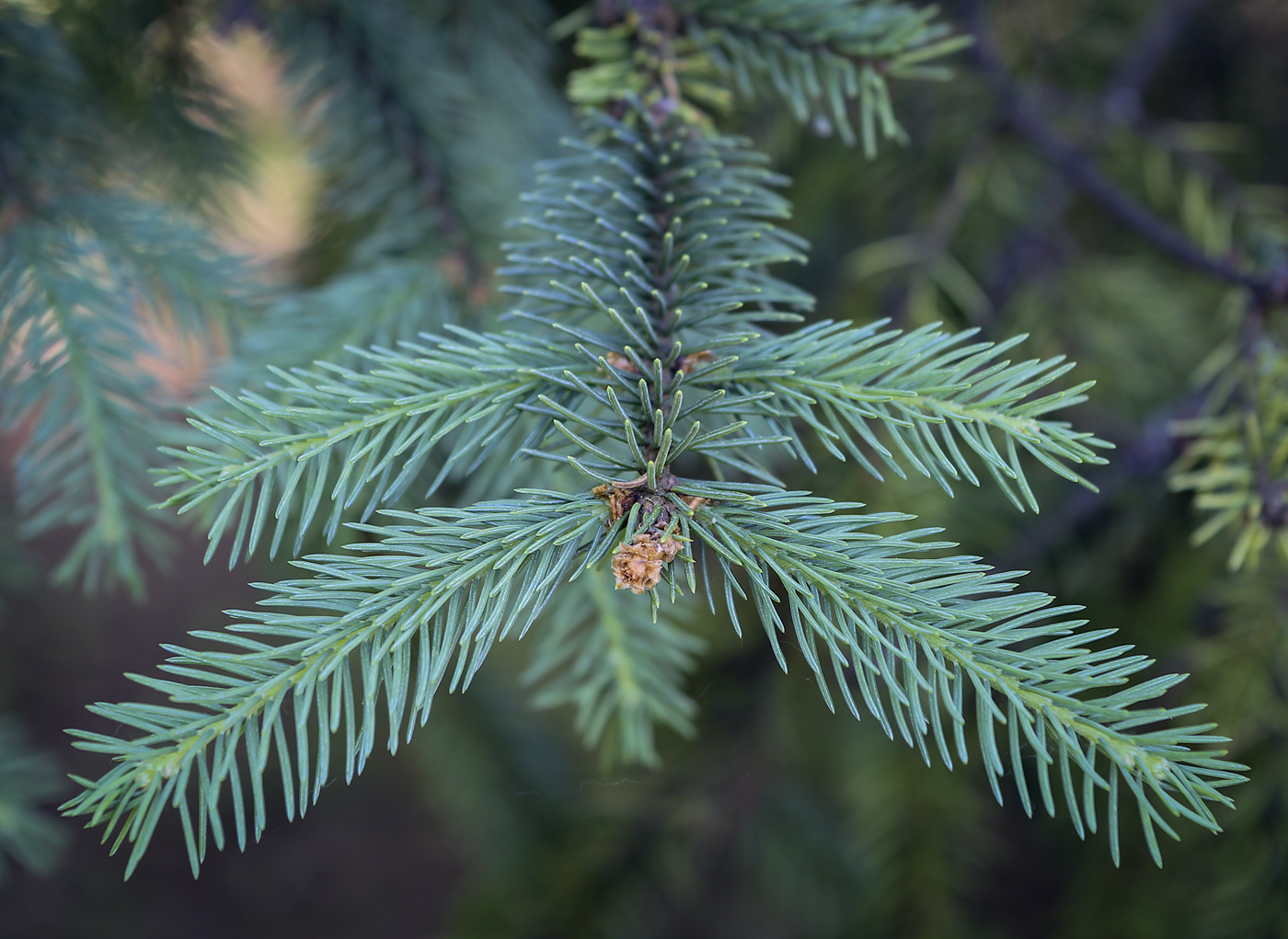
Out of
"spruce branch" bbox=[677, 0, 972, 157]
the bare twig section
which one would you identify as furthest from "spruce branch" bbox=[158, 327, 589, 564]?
the bare twig section

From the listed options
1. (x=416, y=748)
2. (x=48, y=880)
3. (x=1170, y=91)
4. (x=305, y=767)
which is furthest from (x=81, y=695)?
(x=1170, y=91)

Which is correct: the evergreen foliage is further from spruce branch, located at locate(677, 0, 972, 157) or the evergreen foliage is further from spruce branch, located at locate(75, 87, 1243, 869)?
spruce branch, located at locate(677, 0, 972, 157)

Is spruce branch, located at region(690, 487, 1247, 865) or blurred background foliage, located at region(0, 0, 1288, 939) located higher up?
blurred background foliage, located at region(0, 0, 1288, 939)

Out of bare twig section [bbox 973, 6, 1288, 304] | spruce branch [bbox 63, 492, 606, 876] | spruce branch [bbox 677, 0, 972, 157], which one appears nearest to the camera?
spruce branch [bbox 63, 492, 606, 876]

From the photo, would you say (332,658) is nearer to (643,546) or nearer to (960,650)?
(643,546)

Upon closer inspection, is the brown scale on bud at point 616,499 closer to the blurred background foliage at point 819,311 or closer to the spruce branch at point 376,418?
the spruce branch at point 376,418

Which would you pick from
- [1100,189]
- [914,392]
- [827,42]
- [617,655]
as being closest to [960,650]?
[914,392]

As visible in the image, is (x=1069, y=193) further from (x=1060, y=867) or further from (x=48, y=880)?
(x=48, y=880)
